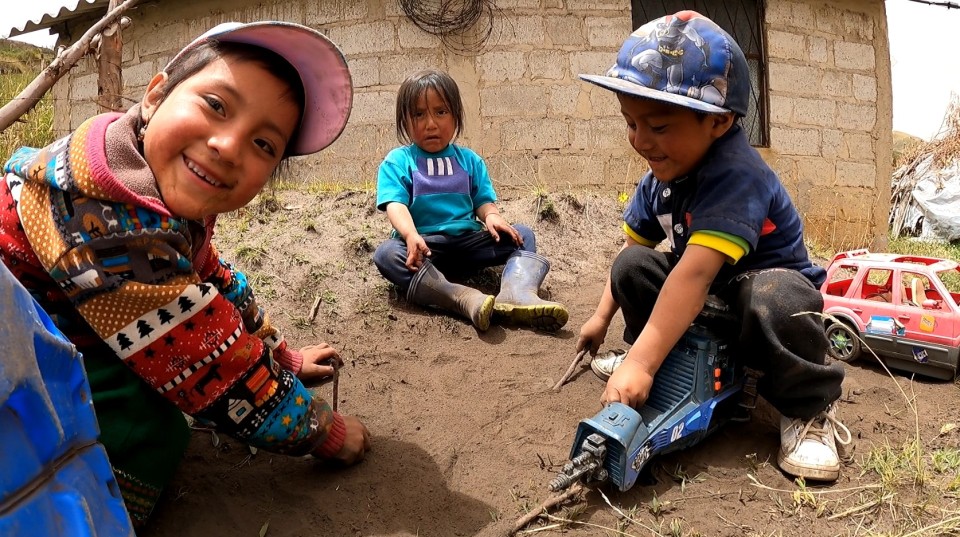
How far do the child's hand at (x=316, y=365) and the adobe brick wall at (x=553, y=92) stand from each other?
4.01m

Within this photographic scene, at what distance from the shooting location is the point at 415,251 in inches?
115

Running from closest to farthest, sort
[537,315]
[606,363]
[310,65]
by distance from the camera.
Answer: [310,65] < [606,363] < [537,315]

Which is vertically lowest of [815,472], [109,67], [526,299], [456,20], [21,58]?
[815,472]

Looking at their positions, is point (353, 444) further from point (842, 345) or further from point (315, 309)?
point (842, 345)

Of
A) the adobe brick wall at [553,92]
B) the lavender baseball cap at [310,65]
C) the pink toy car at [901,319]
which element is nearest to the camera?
the lavender baseball cap at [310,65]

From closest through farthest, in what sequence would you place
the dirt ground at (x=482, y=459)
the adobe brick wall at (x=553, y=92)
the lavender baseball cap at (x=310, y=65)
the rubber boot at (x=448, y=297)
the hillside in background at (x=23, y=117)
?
the lavender baseball cap at (x=310, y=65) → the dirt ground at (x=482, y=459) → the rubber boot at (x=448, y=297) → the adobe brick wall at (x=553, y=92) → the hillside in background at (x=23, y=117)

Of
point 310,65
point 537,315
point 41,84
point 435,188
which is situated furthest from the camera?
point 41,84

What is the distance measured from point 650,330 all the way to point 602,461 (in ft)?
1.21

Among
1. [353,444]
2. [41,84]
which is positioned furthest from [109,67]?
[353,444]

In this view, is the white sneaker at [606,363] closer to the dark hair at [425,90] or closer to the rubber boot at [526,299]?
the rubber boot at [526,299]

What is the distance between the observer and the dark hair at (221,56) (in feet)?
4.76

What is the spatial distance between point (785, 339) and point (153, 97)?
5.77 ft

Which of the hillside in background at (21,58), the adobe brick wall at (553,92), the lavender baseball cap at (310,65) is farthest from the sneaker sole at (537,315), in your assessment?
the hillside in background at (21,58)

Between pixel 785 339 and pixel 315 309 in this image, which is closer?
pixel 785 339
